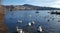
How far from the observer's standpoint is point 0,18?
1361 millimetres

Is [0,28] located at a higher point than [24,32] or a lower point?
higher

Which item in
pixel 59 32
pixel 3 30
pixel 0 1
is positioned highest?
pixel 0 1

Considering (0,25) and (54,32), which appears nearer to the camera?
(0,25)

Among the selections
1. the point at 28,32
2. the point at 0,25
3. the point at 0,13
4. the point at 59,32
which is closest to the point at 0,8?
the point at 0,13

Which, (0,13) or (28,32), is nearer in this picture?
(0,13)

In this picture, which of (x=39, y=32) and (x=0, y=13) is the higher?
(x=0, y=13)

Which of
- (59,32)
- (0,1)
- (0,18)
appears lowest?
(59,32)

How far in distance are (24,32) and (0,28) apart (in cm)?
1551

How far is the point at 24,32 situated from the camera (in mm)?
16734

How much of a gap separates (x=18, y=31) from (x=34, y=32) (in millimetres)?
2022

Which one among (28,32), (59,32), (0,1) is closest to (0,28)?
(0,1)

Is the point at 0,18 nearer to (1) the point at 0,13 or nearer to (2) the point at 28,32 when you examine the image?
(1) the point at 0,13

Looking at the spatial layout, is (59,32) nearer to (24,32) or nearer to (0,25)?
(24,32)

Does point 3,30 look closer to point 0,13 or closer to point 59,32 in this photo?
point 0,13
